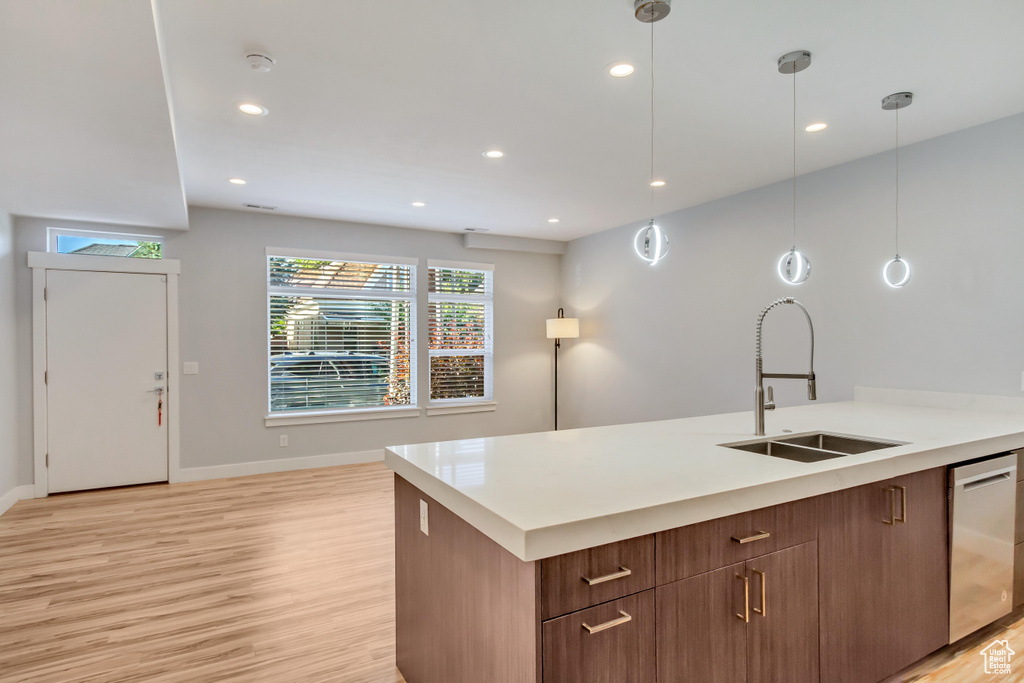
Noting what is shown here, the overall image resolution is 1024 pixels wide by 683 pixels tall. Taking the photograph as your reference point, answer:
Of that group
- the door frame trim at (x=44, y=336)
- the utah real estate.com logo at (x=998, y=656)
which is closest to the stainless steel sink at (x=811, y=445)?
the utah real estate.com logo at (x=998, y=656)

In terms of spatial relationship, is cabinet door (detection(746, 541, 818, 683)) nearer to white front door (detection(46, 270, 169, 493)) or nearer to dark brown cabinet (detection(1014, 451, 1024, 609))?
dark brown cabinet (detection(1014, 451, 1024, 609))

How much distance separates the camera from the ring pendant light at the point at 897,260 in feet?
9.00

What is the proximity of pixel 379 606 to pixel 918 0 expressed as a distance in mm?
3418

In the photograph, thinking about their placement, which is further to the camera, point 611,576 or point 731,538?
point 731,538

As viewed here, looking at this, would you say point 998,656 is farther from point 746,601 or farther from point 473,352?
point 473,352

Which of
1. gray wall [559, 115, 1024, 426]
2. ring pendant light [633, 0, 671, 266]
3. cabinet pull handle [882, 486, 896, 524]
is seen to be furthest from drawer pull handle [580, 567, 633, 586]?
gray wall [559, 115, 1024, 426]

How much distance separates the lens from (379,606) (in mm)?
2656

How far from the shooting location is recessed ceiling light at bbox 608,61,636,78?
2.38 metres

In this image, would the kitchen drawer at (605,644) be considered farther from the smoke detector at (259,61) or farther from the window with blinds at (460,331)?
the window with blinds at (460,331)

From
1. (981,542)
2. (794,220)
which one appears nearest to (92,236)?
(794,220)

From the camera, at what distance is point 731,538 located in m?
1.52

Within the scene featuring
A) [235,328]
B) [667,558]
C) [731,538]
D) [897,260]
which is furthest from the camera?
[235,328]

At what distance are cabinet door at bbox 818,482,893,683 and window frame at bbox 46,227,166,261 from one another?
219 inches

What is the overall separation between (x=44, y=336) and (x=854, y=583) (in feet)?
19.2
